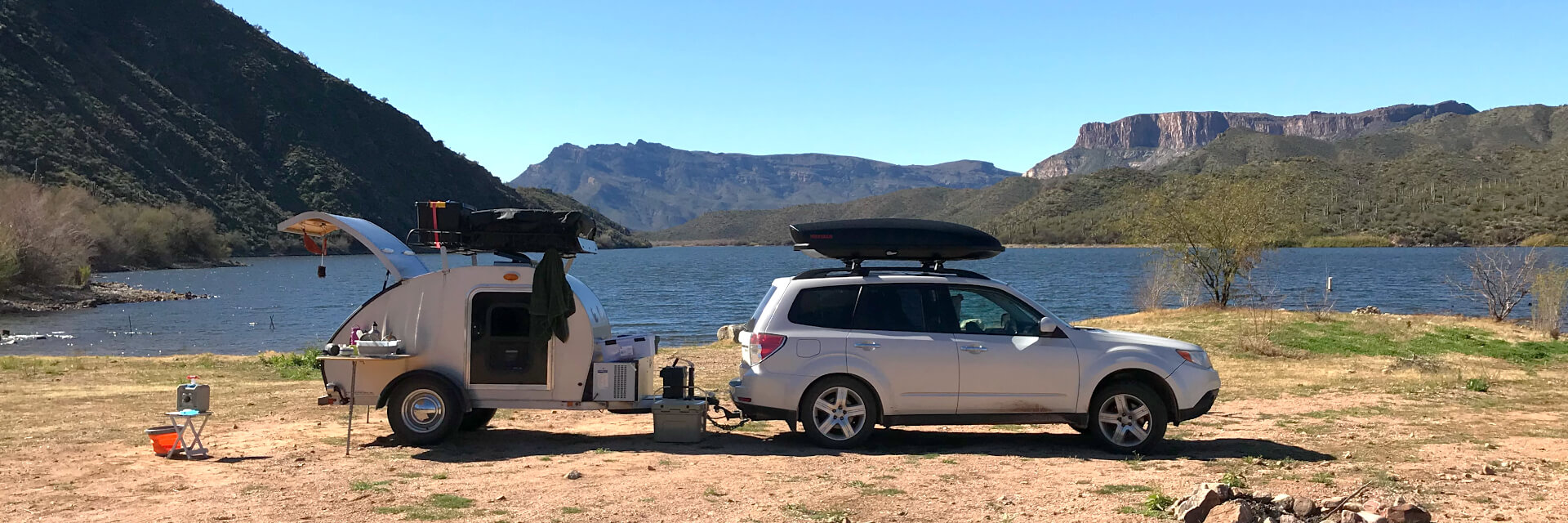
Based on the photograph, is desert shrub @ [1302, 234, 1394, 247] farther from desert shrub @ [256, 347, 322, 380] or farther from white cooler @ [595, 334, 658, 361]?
white cooler @ [595, 334, 658, 361]

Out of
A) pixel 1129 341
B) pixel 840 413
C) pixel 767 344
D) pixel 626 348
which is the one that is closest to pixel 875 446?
pixel 840 413

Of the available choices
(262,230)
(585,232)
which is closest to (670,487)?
(585,232)

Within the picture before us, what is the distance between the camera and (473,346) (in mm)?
10578

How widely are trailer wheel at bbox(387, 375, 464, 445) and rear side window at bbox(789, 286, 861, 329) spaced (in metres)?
3.53

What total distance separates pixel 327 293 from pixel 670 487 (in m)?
69.3

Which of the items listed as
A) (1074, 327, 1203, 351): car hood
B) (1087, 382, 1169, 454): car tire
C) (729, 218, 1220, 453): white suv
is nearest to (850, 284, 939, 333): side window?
(729, 218, 1220, 453): white suv

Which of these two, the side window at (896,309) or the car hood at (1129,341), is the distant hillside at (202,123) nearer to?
the side window at (896,309)

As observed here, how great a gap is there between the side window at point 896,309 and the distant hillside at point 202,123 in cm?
9968

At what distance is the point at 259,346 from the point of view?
3519cm

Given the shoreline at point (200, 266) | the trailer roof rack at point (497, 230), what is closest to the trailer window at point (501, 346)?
the trailer roof rack at point (497, 230)

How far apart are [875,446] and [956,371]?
111cm

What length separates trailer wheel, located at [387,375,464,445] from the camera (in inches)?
413

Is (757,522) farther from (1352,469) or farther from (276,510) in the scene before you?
(1352,469)

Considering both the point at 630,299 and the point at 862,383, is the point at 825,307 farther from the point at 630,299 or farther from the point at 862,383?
the point at 630,299
